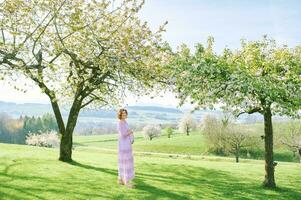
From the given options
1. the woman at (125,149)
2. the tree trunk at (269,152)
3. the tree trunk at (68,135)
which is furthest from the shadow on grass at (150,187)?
the tree trunk at (68,135)

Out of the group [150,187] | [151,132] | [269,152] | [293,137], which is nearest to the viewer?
[150,187]

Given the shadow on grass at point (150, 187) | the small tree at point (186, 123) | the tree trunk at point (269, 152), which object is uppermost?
the small tree at point (186, 123)

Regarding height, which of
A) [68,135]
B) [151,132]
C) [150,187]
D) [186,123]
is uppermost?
[186,123]

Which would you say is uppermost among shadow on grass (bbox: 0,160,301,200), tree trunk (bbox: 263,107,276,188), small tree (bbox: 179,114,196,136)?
small tree (bbox: 179,114,196,136)

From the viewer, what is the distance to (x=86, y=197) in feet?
59.1

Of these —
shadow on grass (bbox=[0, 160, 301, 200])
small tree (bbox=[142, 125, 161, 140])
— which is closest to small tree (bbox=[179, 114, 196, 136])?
small tree (bbox=[142, 125, 161, 140])

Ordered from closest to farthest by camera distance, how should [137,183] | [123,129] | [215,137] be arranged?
[123,129] → [137,183] → [215,137]

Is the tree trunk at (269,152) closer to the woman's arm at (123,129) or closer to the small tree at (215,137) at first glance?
the woman's arm at (123,129)

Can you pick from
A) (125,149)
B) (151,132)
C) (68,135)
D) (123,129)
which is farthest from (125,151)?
(151,132)

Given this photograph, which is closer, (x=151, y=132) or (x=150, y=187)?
(x=150, y=187)

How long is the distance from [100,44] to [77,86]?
381 cm

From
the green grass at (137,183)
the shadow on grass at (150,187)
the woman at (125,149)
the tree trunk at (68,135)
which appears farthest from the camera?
the tree trunk at (68,135)

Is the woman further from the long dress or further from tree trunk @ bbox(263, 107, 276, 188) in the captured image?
tree trunk @ bbox(263, 107, 276, 188)

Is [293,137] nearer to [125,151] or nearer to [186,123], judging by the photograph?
[125,151]
